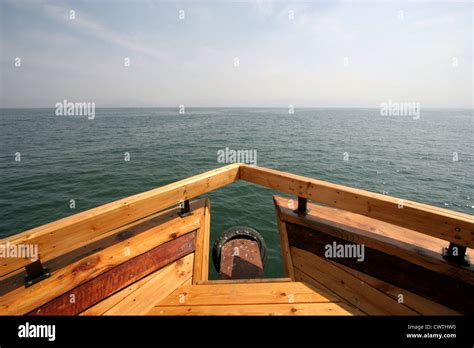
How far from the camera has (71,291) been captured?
216cm

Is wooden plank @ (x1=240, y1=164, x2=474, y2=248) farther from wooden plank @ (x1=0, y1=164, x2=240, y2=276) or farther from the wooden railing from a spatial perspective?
wooden plank @ (x1=0, y1=164, x2=240, y2=276)

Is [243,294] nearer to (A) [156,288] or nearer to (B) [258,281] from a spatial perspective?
(B) [258,281]

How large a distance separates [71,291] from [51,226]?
0.69m

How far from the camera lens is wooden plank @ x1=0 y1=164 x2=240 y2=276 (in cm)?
194

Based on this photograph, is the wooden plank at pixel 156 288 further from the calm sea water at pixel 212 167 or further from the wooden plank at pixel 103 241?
the calm sea water at pixel 212 167

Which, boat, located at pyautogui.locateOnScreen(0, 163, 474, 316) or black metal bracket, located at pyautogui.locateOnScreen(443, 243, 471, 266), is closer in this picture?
boat, located at pyautogui.locateOnScreen(0, 163, 474, 316)

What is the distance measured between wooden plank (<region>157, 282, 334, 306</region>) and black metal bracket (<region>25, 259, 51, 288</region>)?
47.4 inches

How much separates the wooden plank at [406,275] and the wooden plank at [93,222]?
6.14 ft

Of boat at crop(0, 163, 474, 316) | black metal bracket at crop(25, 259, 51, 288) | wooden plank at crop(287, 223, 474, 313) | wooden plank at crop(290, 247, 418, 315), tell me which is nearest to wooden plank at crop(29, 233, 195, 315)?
boat at crop(0, 163, 474, 316)

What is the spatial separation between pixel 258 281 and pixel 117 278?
1643 millimetres

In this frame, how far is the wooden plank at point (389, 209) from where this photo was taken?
2.12 m
